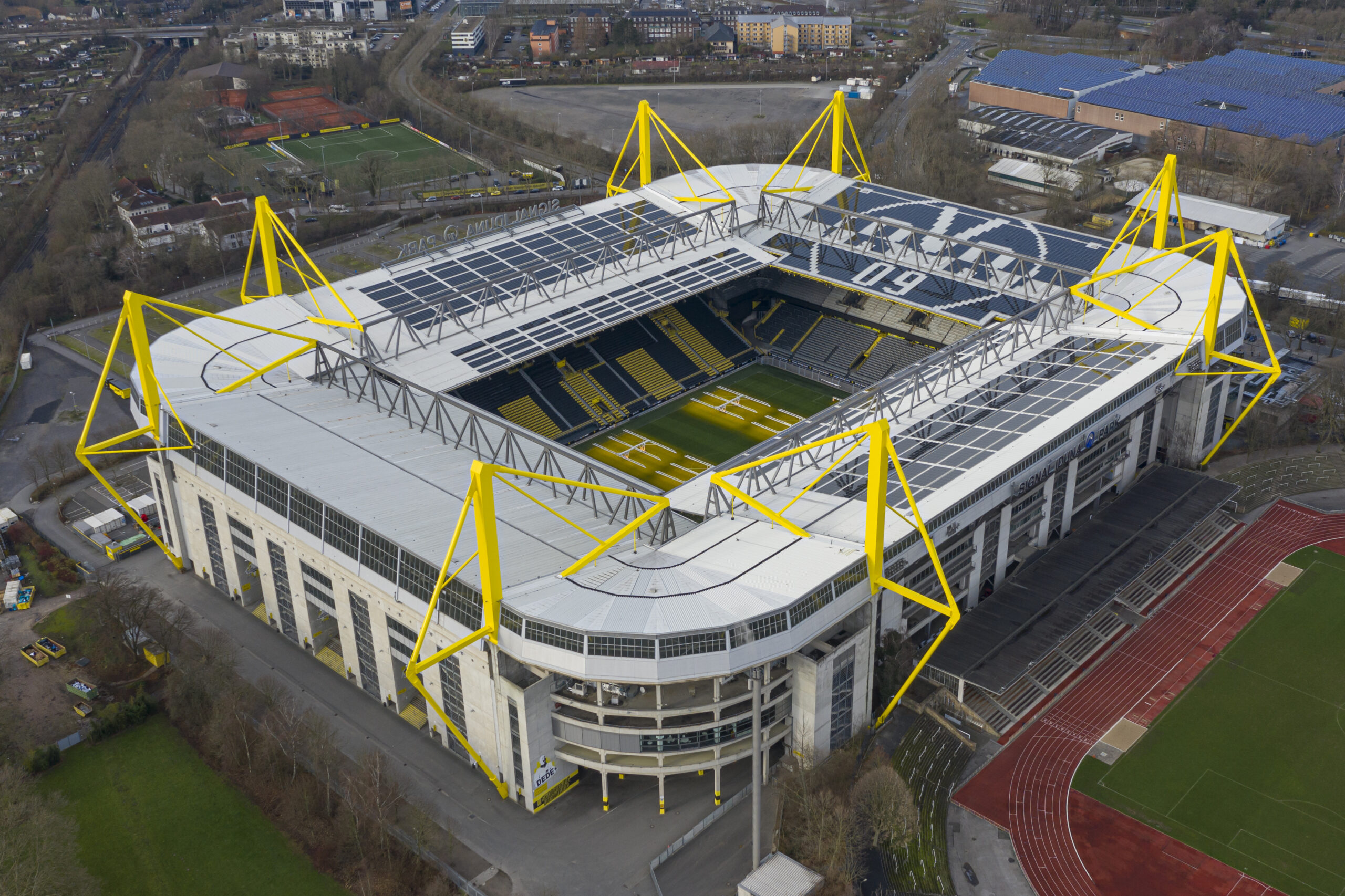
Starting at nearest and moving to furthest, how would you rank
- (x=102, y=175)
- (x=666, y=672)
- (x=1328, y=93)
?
1. (x=666, y=672)
2. (x=102, y=175)
3. (x=1328, y=93)

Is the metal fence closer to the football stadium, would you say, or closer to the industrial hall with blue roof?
the football stadium

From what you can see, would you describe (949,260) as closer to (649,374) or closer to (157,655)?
(649,374)

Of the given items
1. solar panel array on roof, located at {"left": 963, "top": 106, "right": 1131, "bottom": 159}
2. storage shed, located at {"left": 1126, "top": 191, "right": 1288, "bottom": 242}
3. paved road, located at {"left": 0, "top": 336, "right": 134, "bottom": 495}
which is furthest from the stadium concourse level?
solar panel array on roof, located at {"left": 963, "top": 106, "right": 1131, "bottom": 159}

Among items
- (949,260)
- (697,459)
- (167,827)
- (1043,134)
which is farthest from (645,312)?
(1043,134)

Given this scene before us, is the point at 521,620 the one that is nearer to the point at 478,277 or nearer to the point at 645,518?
the point at 645,518

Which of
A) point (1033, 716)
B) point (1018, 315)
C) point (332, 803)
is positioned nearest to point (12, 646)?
point (332, 803)

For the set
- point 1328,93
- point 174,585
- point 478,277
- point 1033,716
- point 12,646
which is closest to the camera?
point 1033,716

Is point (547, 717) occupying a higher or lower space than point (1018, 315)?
lower
